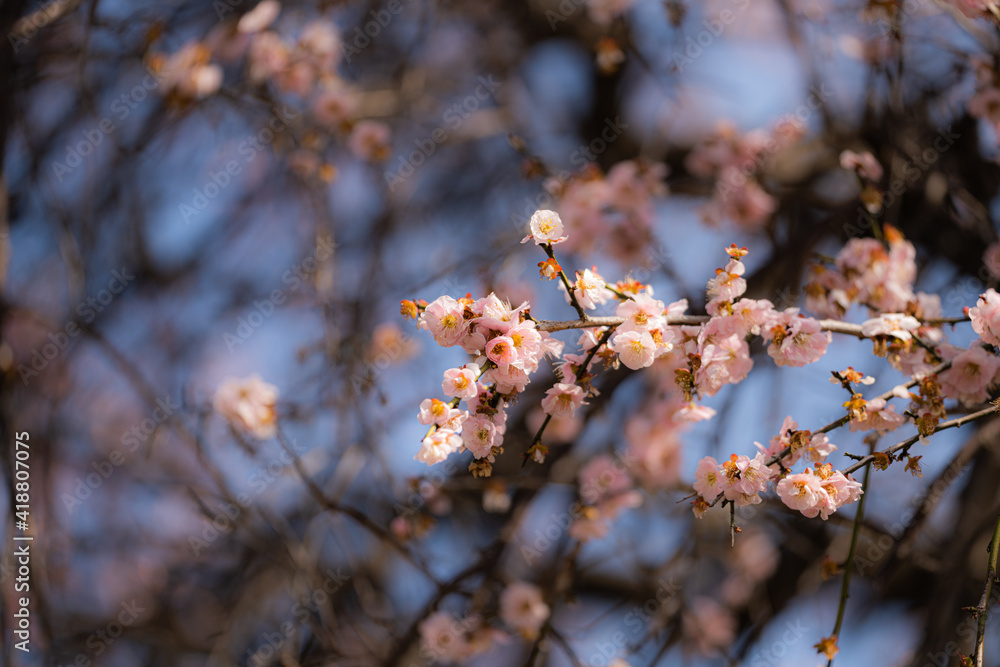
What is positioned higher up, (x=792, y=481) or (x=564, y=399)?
(x=564, y=399)

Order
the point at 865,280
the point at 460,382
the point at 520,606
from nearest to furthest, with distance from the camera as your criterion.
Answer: the point at 460,382 < the point at 865,280 < the point at 520,606

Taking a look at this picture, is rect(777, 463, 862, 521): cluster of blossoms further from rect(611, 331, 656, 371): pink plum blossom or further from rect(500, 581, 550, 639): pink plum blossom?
rect(500, 581, 550, 639): pink plum blossom

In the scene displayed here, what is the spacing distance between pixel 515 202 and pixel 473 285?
1055 millimetres

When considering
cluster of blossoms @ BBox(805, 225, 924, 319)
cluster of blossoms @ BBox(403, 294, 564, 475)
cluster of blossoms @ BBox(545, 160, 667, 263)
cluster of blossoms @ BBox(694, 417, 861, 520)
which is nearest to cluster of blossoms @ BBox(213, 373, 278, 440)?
cluster of blossoms @ BBox(403, 294, 564, 475)

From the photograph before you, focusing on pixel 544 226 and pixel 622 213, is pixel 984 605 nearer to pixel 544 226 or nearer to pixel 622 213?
pixel 544 226
